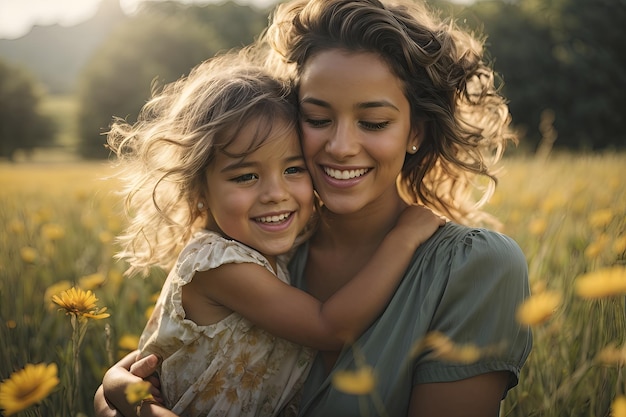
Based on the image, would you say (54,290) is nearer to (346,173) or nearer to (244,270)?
(244,270)

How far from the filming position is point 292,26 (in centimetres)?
222

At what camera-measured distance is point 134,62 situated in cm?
3603

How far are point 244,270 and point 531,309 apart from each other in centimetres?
103

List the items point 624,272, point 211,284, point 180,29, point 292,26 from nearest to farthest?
point 624,272 < point 211,284 < point 292,26 < point 180,29

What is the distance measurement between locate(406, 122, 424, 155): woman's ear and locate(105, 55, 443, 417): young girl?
0.28 metres

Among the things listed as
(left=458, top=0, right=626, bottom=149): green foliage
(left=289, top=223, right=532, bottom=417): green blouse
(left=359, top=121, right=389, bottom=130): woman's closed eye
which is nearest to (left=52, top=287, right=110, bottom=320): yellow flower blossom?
(left=289, top=223, right=532, bottom=417): green blouse

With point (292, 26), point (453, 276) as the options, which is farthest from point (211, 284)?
point (292, 26)

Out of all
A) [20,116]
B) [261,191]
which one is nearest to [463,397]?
[261,191]

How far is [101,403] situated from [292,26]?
1506 millimetres

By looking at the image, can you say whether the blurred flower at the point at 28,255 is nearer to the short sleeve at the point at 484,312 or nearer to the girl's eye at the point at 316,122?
the girl's eye at the point at 316,122

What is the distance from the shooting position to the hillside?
42062 mm

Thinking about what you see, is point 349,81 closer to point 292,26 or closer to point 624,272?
point 292,26

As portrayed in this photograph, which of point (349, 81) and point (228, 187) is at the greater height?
point (349, 81)

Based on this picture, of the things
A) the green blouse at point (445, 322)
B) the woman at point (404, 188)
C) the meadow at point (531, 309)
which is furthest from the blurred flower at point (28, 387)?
the green blouse at point (445, 322)
